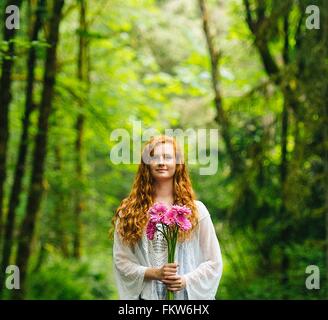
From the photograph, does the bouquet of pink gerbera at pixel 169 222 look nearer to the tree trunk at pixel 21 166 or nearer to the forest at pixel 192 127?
the forest at pixel 192 127

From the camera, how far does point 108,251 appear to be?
634 inches

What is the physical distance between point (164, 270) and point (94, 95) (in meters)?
8.66

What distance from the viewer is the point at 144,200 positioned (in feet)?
10.3

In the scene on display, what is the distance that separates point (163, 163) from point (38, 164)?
15.3 ft

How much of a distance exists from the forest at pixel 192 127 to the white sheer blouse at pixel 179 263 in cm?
202

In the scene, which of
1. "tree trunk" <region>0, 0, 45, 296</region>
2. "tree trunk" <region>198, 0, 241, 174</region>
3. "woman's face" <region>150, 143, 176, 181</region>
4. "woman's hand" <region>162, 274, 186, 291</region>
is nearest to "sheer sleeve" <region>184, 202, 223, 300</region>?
"woman's hand" <region>162, 274, 186, 291</region>

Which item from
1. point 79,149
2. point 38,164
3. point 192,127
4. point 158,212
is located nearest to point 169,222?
point 158,212

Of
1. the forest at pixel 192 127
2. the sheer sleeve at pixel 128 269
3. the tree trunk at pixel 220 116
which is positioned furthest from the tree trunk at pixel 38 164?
the sheer sleeve at pixel 128 269

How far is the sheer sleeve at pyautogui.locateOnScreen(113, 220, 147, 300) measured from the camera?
308cm

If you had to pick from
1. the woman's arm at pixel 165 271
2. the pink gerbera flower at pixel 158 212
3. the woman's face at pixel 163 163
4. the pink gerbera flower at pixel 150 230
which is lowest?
the woman's arm at pixel 165 271

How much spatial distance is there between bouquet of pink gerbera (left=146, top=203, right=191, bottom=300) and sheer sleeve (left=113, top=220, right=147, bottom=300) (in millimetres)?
181

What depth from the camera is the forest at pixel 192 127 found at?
7055 mm
